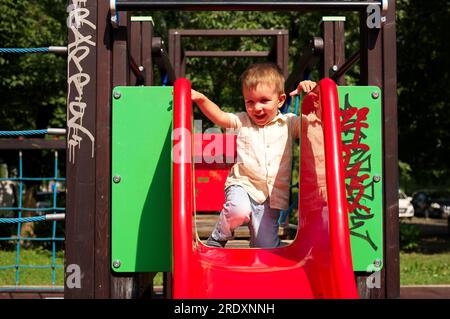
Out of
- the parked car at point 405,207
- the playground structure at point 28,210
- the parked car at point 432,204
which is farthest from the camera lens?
the parked car at point 432,204

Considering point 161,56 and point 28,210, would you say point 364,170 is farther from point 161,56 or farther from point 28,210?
point 28,210

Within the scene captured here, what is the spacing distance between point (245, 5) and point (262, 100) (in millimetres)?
457

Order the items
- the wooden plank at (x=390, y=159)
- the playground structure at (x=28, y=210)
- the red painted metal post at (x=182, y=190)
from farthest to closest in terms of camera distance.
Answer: the playground structure at (x=28, y=210)
the wooden plank at (x=390, y=159)
the red painted metal post at (x=182, y=190)

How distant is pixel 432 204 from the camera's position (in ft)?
86.0

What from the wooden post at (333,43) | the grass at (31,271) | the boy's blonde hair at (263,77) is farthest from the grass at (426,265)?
the boy's blonde hair at (263,77)

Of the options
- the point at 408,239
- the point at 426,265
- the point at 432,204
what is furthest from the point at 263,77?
the point at 432,204

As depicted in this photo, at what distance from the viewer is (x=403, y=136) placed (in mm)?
12047

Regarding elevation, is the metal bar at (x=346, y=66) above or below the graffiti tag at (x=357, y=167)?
above

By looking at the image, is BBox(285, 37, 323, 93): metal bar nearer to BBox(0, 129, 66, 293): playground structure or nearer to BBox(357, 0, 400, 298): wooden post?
BBox(357, 0, 400, 298): wooden post

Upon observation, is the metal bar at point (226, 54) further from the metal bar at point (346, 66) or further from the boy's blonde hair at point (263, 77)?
the boy's blonde hair at point (263, 77)

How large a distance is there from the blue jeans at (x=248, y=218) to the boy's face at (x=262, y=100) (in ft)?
1.20

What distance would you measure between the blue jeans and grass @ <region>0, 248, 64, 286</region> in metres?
5.54

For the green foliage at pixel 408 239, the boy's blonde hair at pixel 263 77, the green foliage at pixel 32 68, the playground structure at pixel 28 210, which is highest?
the green foliage at pixel 32 68

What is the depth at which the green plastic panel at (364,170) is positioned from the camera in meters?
2.46
